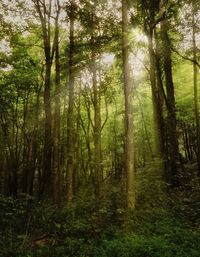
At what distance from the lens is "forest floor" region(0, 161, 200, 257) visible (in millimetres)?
8156

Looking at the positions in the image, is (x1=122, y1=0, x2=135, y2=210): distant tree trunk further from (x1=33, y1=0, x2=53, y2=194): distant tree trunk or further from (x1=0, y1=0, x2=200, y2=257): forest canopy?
(x1=33, y1=0, x2=53, y2=194): distant tree trunk

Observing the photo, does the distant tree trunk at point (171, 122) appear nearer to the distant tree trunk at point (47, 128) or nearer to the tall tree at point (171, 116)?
the tall tree at point (171, 116)

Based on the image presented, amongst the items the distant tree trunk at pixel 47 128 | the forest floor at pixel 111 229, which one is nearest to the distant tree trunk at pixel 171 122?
the forest floor at pixel 111 229

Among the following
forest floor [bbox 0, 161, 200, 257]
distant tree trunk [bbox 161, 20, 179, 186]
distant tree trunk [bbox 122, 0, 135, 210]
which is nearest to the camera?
forest floor [bbox 0, 161, 200, 257]

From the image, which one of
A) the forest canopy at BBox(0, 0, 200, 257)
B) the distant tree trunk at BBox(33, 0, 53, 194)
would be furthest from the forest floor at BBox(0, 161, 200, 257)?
the distant tree trunk at BBox(33, 0, 53, 194)

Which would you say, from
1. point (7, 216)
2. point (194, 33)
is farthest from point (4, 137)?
point (194, 33)

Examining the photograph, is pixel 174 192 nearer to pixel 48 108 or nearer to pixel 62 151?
pixel 48 108

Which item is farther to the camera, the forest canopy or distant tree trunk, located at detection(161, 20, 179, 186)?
A: distant tree trunk, located at detection(161, 20, 179, 186)

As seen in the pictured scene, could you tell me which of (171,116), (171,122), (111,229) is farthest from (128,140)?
(171,116)

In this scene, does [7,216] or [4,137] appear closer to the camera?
[7,216]

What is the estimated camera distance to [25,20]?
62.0ft

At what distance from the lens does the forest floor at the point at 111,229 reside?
8156 mm

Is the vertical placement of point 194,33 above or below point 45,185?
above

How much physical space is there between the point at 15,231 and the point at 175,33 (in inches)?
533
